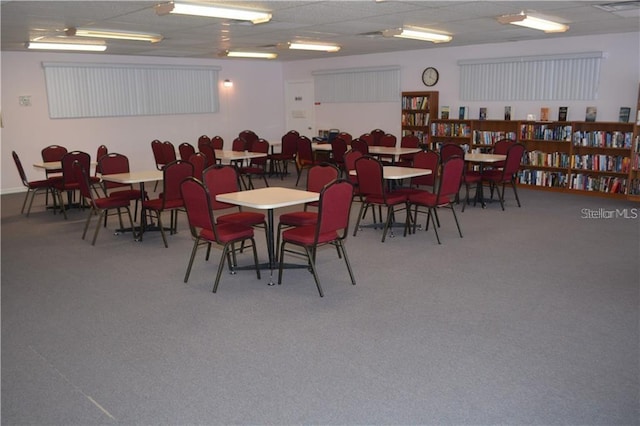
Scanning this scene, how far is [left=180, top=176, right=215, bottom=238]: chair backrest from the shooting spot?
180 inches

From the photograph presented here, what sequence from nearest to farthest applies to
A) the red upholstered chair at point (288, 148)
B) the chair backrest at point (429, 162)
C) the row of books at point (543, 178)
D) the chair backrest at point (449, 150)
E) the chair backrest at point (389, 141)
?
the chair backrest at point (429, 162), the chair backrest at point (449, 150), the row of books at point (543, 178), the chair backrest at point (389, 141), the red upholstered chair at point (288, 148)

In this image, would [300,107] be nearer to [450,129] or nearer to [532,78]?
[450,129]

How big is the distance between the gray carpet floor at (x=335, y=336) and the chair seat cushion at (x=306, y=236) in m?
0.47

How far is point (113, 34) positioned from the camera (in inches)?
305

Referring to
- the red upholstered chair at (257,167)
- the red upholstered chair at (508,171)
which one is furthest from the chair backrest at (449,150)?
the red upholstered chair at (257,167)

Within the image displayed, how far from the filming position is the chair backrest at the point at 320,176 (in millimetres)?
5684

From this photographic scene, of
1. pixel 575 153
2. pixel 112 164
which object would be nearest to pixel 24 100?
pixel 112 164

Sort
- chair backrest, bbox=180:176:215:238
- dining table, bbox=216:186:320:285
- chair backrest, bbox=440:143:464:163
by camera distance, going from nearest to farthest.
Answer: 1. chair backrest, bbox=180:176:215:238
2. dining table, bbox=216:186:320:285
3. chair backrest, bbox=440:143:464:163

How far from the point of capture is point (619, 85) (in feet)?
29.6

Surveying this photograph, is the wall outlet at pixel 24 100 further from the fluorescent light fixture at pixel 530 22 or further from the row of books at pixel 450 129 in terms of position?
the fluorescent light fixture at pixel 530 22

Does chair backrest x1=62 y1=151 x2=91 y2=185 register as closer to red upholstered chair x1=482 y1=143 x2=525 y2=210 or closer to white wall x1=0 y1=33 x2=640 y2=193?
white wall x1=0 y1=33 x2=640 y2=193

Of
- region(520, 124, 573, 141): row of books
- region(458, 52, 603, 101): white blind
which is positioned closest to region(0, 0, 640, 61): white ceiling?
region(458, 52, 603, 101): white blind

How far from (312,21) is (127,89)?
244 inches

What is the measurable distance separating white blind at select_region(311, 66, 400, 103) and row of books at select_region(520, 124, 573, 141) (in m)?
3.11
